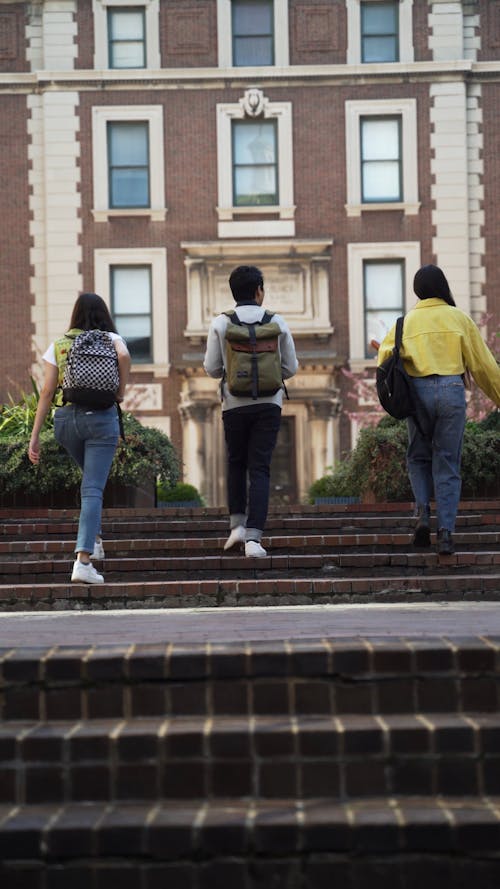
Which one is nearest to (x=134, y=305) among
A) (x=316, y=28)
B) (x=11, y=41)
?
(x=11, y=41)

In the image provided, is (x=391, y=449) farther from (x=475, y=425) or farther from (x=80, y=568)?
(x=80, y=568)

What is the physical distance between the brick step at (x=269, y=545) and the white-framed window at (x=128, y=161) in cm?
2180

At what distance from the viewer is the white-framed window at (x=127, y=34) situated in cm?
3081

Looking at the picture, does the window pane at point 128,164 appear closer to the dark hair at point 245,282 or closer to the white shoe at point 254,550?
the dark hair at point 245,282

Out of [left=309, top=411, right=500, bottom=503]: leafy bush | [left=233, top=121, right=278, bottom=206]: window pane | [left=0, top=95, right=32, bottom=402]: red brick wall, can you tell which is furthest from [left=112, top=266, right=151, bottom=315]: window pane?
[left=309, top=411, right=500, bottom=503]: leafy bush

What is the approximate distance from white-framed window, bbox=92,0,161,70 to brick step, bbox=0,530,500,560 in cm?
2299

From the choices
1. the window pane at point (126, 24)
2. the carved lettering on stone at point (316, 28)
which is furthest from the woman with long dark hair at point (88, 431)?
the window pane at point (126, 24)

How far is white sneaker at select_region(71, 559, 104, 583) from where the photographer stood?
8344 millimetres

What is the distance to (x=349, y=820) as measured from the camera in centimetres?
409

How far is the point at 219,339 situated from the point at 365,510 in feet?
10.4

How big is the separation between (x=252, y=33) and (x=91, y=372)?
78.9ft

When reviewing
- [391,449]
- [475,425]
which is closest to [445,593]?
[391,449]

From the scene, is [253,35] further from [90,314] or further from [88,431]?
[88,431]

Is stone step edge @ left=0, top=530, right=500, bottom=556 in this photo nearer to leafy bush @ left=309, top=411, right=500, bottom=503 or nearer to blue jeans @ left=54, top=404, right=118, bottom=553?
blue jeans @ left=54, top=404, right=118, bottom=553
